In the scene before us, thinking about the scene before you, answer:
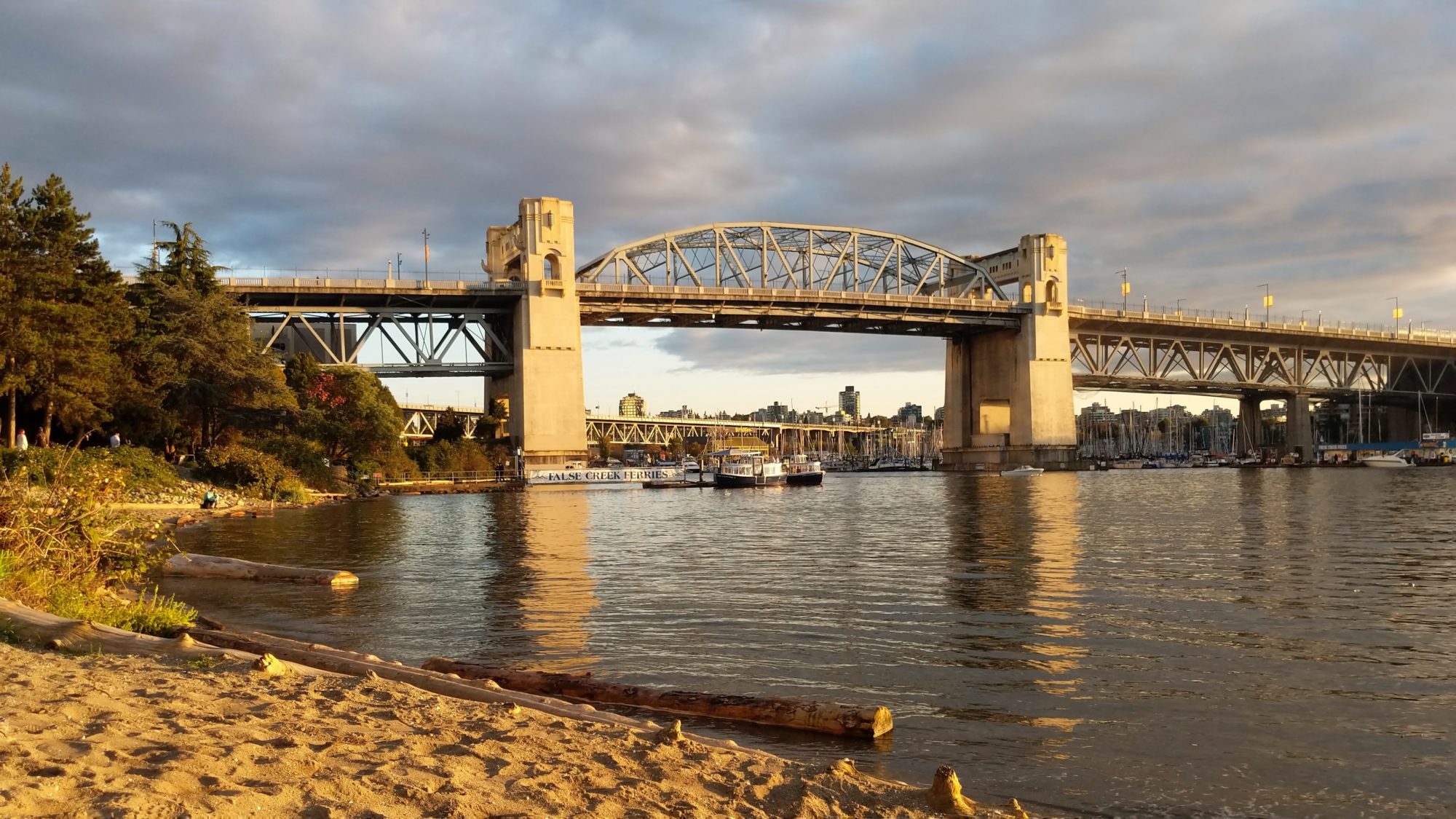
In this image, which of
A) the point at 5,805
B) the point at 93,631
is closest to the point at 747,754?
the point at 5,805

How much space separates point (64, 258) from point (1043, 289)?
93136 millimetres

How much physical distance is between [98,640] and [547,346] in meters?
71.6

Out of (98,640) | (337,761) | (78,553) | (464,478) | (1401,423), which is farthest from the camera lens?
(1401,423)

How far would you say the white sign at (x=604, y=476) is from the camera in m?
77.9

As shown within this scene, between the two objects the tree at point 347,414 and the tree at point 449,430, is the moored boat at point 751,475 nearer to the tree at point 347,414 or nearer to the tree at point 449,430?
the tree at point 449,430

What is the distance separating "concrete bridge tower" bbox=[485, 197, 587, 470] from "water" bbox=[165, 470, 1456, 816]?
43621 mm

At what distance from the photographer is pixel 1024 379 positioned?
10719cm

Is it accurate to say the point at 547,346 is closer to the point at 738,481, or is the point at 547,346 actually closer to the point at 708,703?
the point at 738,481

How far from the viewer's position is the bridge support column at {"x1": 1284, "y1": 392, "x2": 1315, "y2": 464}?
134375 mm

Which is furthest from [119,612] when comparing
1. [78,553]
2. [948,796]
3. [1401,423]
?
[1401,423]

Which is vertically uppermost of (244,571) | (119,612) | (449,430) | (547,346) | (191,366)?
(547,346)

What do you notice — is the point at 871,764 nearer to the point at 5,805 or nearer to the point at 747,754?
the point at 747,754

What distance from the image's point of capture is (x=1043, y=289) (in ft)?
360

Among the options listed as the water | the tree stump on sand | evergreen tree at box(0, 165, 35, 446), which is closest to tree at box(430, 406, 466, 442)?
evergreen tree at box(0, 165, 35, 446)
